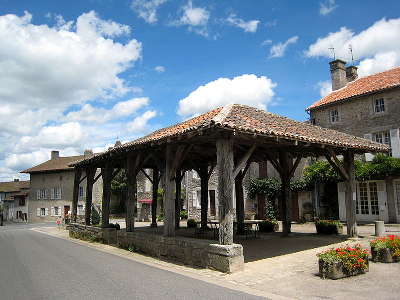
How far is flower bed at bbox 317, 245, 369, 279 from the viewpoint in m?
6.39

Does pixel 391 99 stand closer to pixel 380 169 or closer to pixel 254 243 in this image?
pixel 380 169

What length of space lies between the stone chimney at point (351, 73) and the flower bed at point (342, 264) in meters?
19.8

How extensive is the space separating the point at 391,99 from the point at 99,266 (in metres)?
16.9

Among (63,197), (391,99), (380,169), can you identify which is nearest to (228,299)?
(380,169)

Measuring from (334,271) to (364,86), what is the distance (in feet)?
54.8

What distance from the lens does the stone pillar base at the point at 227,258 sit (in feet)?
23.4

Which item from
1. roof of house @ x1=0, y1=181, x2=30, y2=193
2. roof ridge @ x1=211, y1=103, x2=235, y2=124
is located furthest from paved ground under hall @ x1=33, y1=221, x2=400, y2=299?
roof of house @ x1=0, y1=181, x2=30, y2=193

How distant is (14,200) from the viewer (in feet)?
152

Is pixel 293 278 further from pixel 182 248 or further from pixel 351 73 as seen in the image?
pixel 351 73

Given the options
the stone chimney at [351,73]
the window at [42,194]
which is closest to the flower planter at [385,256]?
the stone chimney at [351,73]

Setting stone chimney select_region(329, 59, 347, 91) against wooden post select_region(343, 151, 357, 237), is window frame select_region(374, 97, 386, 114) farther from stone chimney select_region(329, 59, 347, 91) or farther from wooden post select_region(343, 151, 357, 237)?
wooden post select_region(343, 151, 357, 237)

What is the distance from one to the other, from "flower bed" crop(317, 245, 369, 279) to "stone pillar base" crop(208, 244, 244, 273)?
1.65m

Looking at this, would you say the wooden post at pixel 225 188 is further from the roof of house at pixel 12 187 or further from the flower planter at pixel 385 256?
the roof of house at pixel 12 187

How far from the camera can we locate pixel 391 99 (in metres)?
18.1
